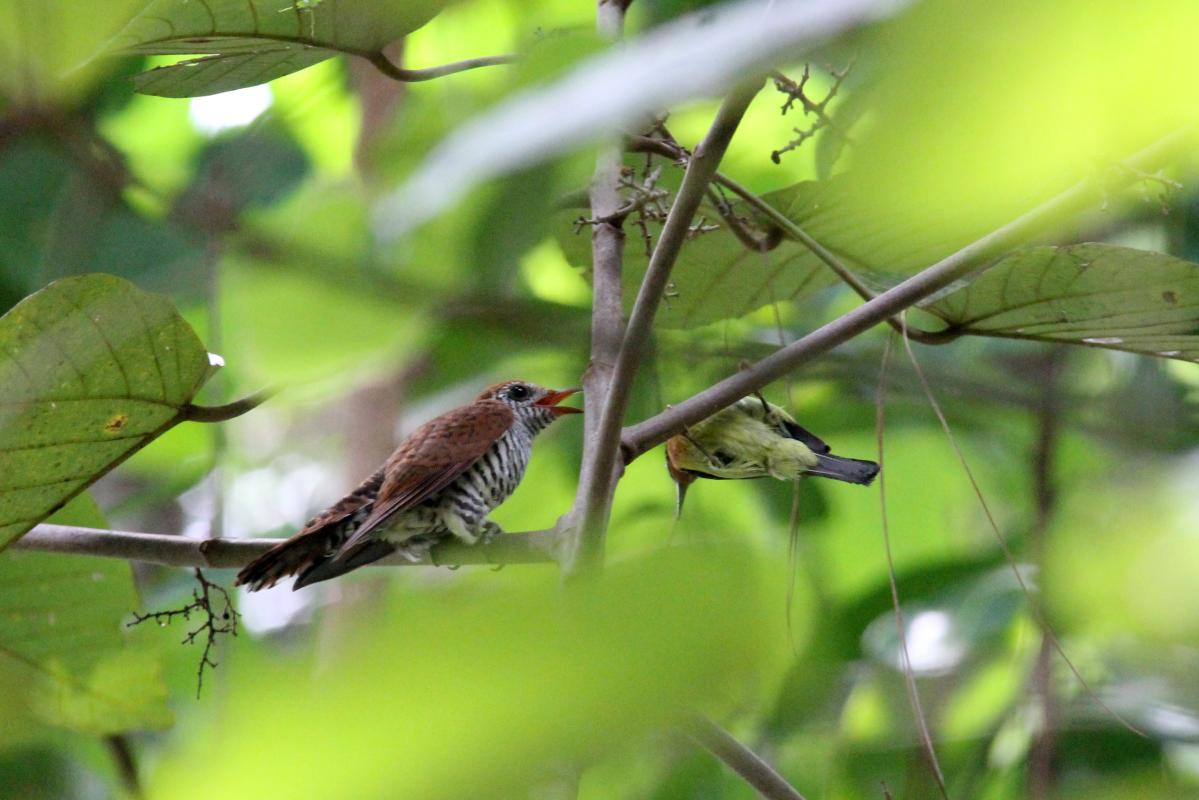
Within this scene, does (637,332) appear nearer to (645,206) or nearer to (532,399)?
(645,206)

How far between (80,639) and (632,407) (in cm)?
126

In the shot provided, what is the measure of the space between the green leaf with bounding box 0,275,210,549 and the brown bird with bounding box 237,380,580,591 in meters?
0.38

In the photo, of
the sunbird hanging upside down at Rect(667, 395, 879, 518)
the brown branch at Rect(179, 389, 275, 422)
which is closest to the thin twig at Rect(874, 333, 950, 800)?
the sunbird hanging upside down at Rect(667, 395, 879, 518)

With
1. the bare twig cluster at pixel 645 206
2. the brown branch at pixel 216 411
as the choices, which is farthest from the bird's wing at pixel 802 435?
the brown branch at pixel 216 411

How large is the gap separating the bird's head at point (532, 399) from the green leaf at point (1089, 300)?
4.25ft

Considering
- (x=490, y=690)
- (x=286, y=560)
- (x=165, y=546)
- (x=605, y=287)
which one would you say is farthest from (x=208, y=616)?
(x=490, y=690)

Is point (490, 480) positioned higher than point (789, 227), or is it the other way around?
point (789, 227)

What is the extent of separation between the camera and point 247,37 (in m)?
1.22

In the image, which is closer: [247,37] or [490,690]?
[490,690]

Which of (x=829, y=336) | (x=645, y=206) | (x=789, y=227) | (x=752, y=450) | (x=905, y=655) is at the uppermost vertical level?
(x=645, y=206)

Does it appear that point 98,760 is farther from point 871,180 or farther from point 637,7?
point 871,180

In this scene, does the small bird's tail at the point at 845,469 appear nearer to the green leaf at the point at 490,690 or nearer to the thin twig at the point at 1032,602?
the thin twig at the point at 1032,602

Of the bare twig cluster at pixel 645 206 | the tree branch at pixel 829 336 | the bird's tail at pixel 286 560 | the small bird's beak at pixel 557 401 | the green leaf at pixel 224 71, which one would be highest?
the green leaf at pixel 224 71

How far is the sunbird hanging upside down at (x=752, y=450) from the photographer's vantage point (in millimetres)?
2070
